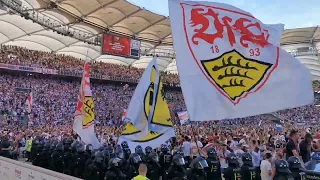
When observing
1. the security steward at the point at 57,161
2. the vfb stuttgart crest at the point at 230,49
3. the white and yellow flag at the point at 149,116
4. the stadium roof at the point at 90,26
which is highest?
the stadium roof at the point at 90,26

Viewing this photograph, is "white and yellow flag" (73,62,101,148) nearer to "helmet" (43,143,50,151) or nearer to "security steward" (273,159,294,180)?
"helmet" (43,143,50,151)

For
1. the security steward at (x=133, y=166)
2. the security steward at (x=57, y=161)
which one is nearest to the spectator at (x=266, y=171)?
the security steward at (x=133, y=166)

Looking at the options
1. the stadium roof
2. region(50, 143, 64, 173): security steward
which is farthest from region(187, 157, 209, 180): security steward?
the stadium roof

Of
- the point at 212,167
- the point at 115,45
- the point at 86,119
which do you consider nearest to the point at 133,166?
the point at 212,167

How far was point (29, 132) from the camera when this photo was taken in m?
19.7

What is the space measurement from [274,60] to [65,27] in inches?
1430

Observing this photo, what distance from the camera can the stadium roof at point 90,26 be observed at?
36.8 m

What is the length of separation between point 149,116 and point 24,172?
3.17m

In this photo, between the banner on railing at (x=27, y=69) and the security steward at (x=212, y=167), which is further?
the banner on railing at (x=27, y=69)

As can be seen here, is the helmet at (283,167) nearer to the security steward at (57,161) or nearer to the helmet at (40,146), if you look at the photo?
the security steward at (57,161)

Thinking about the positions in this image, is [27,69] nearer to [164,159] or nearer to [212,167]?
[164,159]

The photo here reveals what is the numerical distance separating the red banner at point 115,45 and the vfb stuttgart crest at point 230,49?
33.0 metres

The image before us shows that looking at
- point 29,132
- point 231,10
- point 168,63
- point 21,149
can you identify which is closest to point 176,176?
point 231,10

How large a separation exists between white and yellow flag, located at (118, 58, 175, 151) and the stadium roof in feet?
87.3
